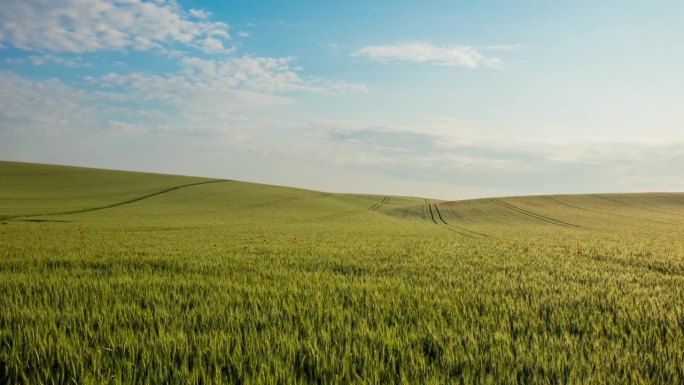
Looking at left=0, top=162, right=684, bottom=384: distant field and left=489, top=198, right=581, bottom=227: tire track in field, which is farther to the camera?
left=489, top=198, right=581, bottom=227: tire track in field

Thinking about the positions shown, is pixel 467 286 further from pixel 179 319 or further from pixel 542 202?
pixel 542 202

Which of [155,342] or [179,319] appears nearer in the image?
[155,342]

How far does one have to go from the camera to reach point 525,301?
621 cm

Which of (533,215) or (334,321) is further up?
(334,321)

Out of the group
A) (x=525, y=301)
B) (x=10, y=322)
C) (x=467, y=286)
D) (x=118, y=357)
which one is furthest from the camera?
(x=467, y=286)

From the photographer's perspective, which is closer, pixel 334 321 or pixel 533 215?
pixel 334 321

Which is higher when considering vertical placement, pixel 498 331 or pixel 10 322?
pixel 498 331

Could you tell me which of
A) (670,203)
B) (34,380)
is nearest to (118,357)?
(34,380)

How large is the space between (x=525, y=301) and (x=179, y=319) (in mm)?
4753

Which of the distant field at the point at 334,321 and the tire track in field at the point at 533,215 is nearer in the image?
the distant field at the point at 334,321

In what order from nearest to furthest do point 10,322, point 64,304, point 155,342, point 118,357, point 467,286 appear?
point 118,357, point 155,342, point 10,322, point 64,304, point 467,286

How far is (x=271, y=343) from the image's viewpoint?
399 cm

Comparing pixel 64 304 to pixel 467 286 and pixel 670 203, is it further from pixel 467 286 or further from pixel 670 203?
pixel 670 203

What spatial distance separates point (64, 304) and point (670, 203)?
3533 inches
